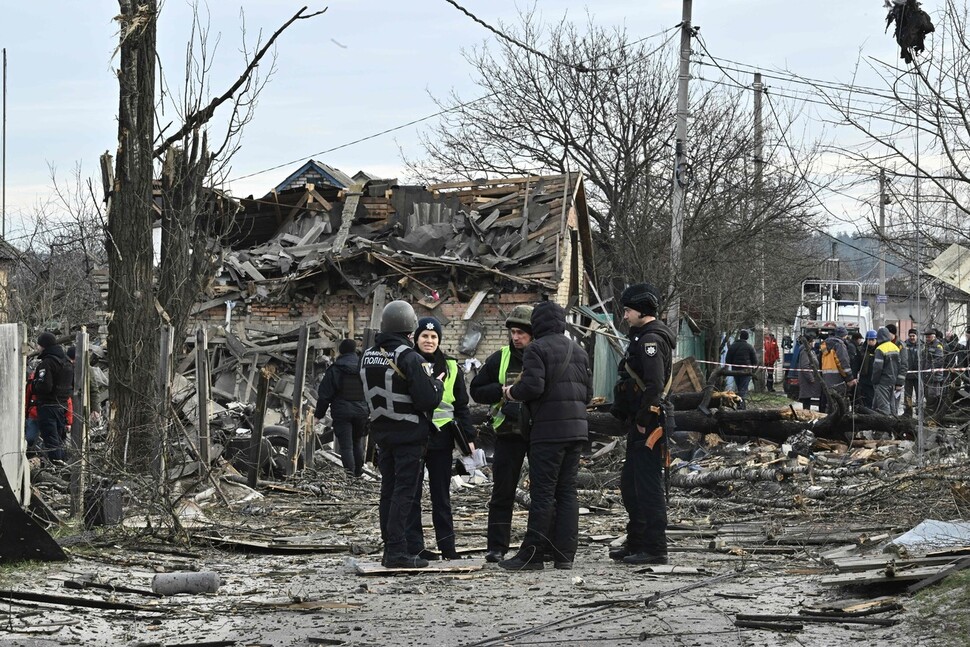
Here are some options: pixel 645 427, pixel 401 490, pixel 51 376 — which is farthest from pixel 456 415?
pixel 51 376

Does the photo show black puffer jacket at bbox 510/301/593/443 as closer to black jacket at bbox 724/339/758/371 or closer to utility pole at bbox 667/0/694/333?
utility pole at bbox 667/0/694/333

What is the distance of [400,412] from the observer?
8.73m

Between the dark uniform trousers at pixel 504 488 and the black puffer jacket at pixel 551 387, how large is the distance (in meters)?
0.38

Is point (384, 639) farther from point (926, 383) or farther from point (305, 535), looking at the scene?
point (926, 383)

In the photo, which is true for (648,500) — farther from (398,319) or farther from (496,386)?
(398,319)

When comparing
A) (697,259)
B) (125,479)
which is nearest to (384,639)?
(125,479)

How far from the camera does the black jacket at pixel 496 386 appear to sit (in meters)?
9.07

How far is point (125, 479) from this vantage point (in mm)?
9930

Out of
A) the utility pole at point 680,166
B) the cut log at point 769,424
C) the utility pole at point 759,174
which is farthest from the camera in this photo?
the utility pole at point 759,174

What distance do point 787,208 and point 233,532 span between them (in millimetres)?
22845

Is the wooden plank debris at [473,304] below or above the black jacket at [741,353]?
above

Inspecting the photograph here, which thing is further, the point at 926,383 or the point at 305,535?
the point at 926,383

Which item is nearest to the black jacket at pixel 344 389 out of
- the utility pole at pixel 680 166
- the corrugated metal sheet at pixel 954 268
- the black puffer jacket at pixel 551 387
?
the black puffer jacket at pixel 551 387

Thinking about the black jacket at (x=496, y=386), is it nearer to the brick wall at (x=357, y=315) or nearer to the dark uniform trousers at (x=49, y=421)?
the dark uniform trousers at (x=49, y=421)
